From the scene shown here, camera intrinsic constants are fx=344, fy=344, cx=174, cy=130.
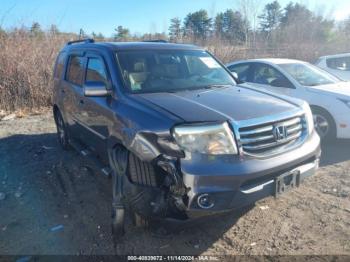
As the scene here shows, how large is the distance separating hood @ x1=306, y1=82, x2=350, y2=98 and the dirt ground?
53.6 inches

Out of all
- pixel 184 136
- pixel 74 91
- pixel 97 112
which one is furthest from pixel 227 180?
pixel 74 91

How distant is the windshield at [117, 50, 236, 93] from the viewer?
395 centimetres

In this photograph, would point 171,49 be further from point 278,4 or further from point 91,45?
point 278,4

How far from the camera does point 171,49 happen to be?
15.1ft

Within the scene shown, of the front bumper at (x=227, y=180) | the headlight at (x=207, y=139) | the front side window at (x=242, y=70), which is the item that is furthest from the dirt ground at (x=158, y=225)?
the front side window at (x=242, y=70)

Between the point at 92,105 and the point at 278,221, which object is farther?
the point at 92,105

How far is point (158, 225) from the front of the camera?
329 centimetres

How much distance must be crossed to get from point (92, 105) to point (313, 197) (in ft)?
9.61

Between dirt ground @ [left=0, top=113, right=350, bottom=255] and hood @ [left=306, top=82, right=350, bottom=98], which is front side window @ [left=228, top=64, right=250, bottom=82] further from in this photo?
dirt ground @ [left=0, top=113, right=350, bottom=255]

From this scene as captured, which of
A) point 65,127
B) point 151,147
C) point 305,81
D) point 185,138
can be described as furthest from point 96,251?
point 305,81

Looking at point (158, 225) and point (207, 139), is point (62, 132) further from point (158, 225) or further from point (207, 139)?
point (207, 139)

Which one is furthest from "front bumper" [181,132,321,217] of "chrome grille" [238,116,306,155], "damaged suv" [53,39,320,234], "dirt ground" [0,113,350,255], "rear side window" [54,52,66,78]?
"rear side window" [54,52,66,78]

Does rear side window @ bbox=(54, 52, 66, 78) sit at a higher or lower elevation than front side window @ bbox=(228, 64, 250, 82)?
higher

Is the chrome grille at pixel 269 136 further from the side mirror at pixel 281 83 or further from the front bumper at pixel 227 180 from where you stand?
the side mirror at pixel 281 83
